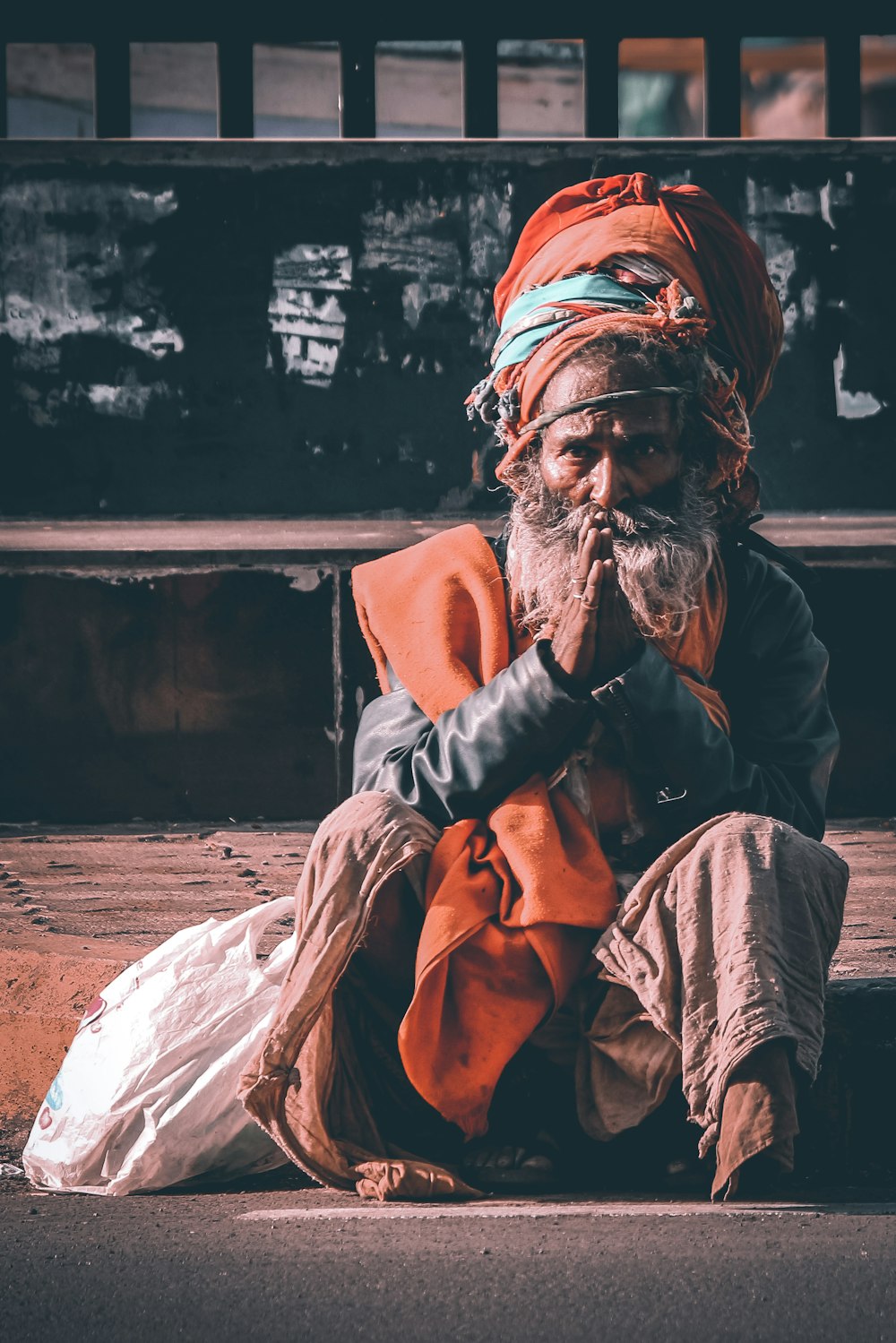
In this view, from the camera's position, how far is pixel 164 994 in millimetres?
3236

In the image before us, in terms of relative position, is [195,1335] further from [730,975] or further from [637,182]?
[637,182]

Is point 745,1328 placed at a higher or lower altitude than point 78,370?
lower

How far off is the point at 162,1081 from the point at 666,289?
6.12 ft

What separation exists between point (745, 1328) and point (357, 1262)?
59 centimetres

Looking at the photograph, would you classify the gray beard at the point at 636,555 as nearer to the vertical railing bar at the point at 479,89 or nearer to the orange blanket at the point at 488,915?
the orange blanket at the point at 488,915

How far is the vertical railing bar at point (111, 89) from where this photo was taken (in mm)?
6102

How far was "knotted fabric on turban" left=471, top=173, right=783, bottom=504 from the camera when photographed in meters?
3.46

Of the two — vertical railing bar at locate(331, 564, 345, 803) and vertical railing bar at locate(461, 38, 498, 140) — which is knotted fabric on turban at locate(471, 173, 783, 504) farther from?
vertical railing bar at locate(461, 38, 498, 140)

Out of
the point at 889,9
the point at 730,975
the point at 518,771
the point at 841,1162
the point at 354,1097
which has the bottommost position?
the point at 841,1162

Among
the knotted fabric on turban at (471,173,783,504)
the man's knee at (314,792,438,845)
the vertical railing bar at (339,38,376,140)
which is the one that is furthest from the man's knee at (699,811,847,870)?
the vertical railing bar at (339,38,376,140)

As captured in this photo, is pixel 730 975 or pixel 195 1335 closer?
pixel 195 1335

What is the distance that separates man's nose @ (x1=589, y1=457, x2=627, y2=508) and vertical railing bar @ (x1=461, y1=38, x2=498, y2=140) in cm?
312

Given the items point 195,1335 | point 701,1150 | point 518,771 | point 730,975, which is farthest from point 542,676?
point 195,1335

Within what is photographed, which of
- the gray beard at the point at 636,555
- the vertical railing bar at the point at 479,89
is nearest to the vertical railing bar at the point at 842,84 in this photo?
the vertical railing bar at the point at 479,89
